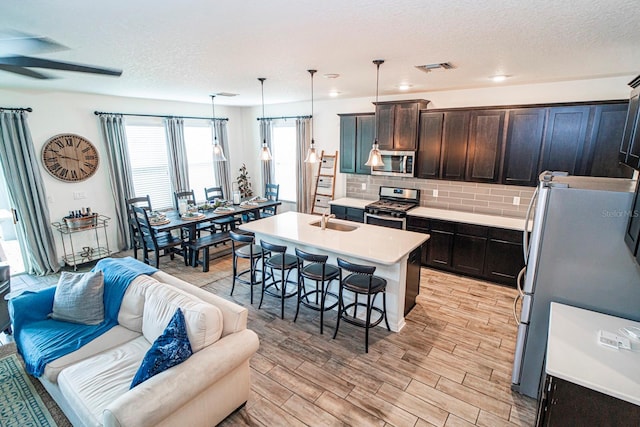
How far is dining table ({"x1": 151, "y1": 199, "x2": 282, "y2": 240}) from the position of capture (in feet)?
16.3

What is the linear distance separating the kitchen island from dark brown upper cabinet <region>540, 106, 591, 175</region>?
6.84ft

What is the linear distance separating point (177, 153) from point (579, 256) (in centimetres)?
669

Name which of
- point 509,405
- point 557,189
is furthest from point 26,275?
point 557,189

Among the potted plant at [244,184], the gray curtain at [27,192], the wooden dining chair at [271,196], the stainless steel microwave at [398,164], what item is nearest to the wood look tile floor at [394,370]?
the stainless steel microwave at [398,164]

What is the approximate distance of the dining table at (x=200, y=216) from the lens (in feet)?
16.3

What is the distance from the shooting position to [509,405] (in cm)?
260

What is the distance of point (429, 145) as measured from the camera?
5.19 m

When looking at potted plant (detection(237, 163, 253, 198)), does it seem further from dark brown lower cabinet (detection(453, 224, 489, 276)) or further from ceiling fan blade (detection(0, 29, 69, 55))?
ceiling fan blade (detection(0, 29, 69, 55))

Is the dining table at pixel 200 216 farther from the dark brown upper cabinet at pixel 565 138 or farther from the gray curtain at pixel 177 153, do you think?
the dark brown upper cabinet at pixel 565 138

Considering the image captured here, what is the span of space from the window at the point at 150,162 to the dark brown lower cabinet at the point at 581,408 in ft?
22.1

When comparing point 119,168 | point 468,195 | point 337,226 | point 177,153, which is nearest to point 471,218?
point 468,195

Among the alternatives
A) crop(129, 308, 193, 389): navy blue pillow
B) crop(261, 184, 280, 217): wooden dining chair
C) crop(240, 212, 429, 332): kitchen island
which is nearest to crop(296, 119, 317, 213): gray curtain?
crop(261, 184, 280, 217): wooden dining chair

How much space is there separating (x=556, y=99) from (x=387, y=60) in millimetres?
2872

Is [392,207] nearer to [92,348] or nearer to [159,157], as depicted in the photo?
[92,348]
